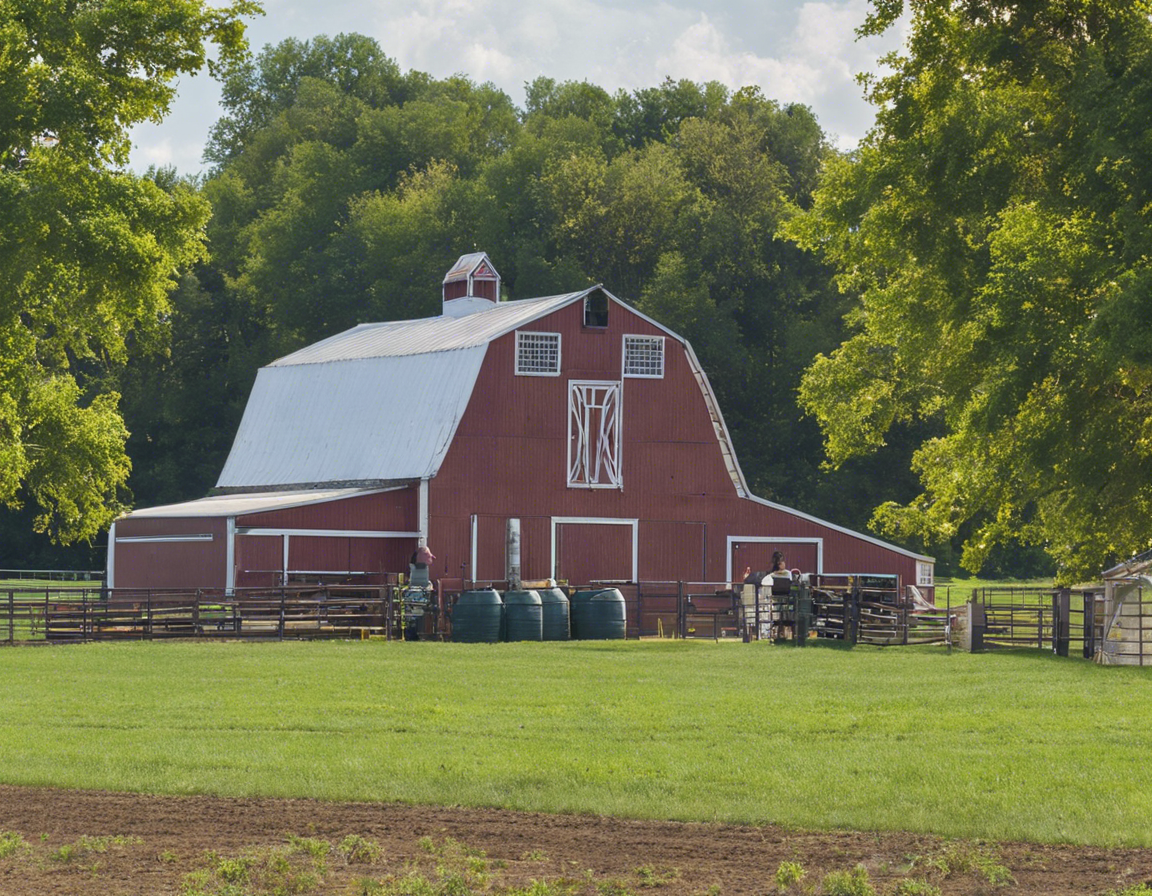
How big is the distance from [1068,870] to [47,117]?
73.2 feet

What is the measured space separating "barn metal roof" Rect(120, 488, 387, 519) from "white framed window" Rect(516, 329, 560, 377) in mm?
4587

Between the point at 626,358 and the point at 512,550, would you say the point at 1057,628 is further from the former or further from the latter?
the point at 626,358

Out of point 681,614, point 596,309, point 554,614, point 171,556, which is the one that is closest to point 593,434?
point 596,309

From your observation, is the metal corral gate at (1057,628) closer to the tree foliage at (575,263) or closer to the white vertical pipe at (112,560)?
the white vertical pipe at (112,560)

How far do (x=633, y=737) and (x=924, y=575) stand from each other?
29.8m

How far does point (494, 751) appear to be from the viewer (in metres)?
16.8

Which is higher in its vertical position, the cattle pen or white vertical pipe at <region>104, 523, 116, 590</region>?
white vertical pipe at <region>104, 523, 116, 590</region>

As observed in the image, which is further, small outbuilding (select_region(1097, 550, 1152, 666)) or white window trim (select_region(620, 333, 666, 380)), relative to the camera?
white window trim (select_region(620, 333, 666, 380))

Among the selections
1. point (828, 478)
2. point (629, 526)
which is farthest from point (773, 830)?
point (828, 478)

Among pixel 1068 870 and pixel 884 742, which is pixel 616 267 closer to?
pixel 884 742

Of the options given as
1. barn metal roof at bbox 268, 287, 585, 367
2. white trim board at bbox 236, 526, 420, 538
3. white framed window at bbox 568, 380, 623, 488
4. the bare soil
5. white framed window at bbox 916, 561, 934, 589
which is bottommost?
the bare soil

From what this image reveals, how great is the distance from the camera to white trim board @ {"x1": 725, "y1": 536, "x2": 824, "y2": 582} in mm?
42125

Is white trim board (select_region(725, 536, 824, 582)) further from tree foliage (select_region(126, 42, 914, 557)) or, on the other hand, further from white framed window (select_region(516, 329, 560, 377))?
tree foliage (select_region(126, 42, 914, 557))

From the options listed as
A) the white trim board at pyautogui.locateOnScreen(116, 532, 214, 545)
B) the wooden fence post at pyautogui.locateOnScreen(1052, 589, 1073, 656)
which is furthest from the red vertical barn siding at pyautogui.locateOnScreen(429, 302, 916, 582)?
the wooden fence post at pyautogui.locateOnScreen(1052, 589, 1073, 656)
